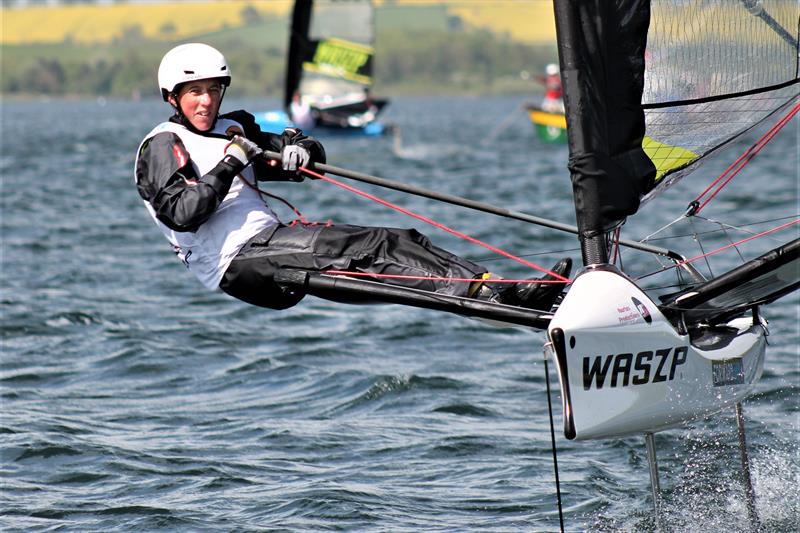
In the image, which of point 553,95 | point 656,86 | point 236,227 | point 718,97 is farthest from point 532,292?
point 553,95

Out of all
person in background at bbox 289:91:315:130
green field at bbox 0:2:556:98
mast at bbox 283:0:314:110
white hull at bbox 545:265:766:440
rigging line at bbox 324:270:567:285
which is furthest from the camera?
green field at bbox 0:2:556:98

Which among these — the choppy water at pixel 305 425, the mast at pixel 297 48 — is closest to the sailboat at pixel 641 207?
the choppy water at pixel 305 425

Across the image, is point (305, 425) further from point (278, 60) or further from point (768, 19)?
point (278, 60)

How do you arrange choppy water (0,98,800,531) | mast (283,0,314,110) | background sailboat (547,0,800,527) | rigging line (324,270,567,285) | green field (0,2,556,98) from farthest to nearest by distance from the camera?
green field (0,2,556,98), mast (283,0,314,110), choppy water (0,98,800,531), rigging line (324,270,567,285), background sailboat (547,0,800,527)

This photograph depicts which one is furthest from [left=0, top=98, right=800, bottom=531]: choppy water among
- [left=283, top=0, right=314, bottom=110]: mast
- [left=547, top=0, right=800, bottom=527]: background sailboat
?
[left=283, top=0, right=314, bottom=110]: mast

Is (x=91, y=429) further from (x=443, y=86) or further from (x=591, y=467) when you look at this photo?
(x=443, y=86)

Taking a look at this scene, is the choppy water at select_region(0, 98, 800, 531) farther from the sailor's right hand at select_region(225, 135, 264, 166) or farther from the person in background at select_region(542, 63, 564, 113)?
the person in background at select_region(542, 63, 564, 113)

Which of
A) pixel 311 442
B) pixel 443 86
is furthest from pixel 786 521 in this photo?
pixel 443 86

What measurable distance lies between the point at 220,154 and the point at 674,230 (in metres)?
9.53

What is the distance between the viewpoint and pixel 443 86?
126m

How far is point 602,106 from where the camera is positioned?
4.13 metres

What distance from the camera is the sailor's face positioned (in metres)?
4.55

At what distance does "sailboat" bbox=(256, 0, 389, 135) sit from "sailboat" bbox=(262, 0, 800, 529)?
23.2 meters

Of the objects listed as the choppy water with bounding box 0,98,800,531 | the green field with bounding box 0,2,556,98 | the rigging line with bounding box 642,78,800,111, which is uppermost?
the rigging line with bounding box 642,78,800,111
